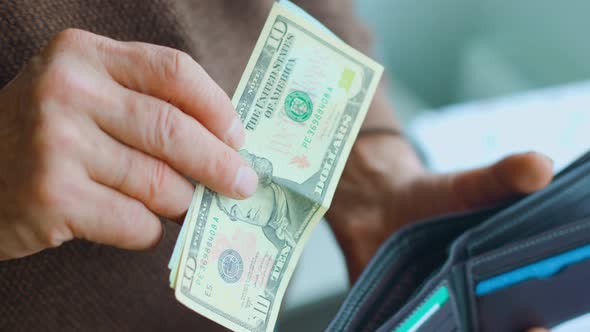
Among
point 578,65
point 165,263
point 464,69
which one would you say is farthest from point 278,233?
point 464,69

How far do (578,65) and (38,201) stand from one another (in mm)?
1616

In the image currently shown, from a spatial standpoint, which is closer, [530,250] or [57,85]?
[57,85]

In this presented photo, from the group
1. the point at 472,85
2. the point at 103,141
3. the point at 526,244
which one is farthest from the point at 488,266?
the point at 472,85

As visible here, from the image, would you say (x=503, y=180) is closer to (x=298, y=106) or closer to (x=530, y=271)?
(x=530, y=271)

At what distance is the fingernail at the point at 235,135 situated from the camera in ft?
1.63

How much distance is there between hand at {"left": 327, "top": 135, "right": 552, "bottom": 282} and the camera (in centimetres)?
74

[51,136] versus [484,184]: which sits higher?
[484,184]

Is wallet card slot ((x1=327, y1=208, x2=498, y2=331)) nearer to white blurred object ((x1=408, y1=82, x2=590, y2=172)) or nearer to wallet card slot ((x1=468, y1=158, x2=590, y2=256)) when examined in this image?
wallet card slot ((x1=468, y1=158, x2=590, y2=256))

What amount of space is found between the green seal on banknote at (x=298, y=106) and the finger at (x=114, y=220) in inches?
7.6

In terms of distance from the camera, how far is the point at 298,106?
0.60m

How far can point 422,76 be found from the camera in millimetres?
2098

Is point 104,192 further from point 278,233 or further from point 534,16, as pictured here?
point 534,16

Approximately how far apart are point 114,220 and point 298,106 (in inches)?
9.2

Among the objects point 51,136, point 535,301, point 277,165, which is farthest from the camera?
point 535,301
